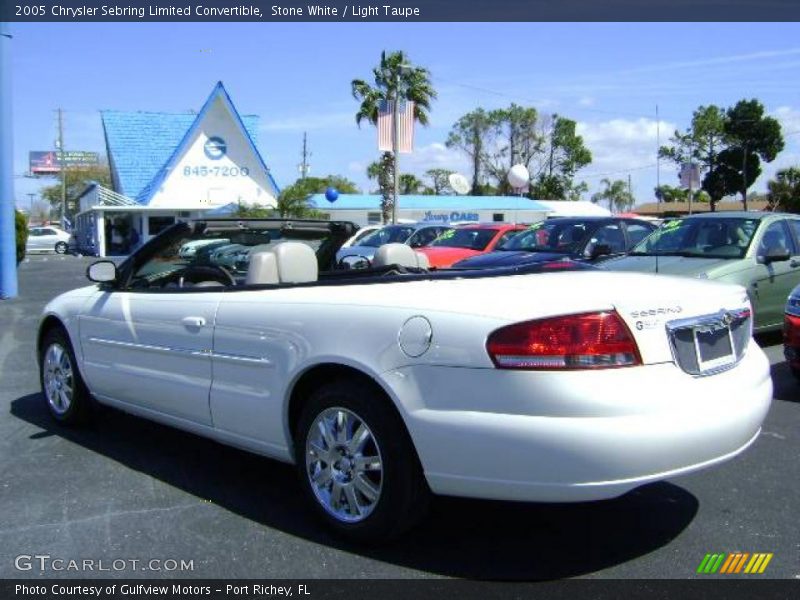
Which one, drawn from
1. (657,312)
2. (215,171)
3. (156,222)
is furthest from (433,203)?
(657,312)

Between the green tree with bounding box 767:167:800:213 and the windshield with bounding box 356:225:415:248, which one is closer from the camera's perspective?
the windshield with bounding box 356:225:415:248

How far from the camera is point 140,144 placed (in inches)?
1577

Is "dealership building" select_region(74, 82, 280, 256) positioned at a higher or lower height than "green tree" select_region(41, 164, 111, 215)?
lower

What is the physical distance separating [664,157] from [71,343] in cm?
5775

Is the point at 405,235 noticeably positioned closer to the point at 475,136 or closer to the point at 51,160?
the point at 475,136

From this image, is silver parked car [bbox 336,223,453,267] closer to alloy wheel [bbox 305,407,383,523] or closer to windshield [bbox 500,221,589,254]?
windshield [bbox 500,221,589,254]

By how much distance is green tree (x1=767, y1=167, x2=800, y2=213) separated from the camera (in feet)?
173

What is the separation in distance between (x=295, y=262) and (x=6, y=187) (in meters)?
14.7

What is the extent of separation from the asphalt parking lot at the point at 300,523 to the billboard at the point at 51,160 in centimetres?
10915

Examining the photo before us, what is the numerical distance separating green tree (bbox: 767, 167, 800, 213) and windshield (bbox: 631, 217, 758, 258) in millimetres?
47873

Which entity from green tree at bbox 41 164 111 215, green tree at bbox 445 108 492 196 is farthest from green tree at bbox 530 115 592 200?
green tree at bbox 41 164 111 215

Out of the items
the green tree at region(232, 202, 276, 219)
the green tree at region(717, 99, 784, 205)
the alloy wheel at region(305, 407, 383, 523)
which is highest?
the green tree at region(717, 99, 784, 205)
